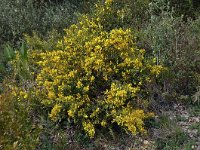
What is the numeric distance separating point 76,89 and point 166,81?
1207 mm

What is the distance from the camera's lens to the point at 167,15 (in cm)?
605

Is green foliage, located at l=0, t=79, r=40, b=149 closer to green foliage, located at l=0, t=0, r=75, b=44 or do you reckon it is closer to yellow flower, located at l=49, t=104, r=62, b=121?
→ yellow flower, located at l=49, t=104, r=62, b=121

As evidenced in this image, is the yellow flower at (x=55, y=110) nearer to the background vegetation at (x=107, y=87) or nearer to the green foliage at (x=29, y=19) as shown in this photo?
the background vegetation at (x=107, y=87)

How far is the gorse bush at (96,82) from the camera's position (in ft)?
15.8

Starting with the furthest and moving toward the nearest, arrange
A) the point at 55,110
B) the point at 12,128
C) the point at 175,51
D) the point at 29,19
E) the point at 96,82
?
1. the point at 29,19
2. the point at 175,51
3. the point at 96,82
4. the point at 55,110
5. the point at 12,128

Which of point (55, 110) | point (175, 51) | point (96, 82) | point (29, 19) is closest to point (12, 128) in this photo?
point (55, 110)

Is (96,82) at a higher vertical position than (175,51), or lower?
lower

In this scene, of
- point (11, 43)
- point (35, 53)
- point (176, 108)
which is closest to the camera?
point (176, 108)

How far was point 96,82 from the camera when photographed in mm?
5137

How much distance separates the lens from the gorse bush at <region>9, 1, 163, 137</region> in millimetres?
4828

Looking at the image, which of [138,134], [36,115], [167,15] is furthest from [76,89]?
[167,15]

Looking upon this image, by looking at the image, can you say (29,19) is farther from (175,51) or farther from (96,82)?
(175,51)

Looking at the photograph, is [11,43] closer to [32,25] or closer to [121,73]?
[32,25]

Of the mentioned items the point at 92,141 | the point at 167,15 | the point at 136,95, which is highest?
the point at 167,15
